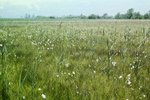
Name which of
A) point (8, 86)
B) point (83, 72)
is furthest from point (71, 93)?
point (83, 72)

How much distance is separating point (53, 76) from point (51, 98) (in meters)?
1.28

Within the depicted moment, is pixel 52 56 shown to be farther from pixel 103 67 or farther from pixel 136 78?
pixel 136 78

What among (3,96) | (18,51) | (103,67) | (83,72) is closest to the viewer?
(3,96)

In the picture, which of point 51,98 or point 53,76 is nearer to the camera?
point 51,98

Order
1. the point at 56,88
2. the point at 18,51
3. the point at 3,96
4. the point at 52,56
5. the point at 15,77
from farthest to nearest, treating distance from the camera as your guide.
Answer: the point at 18,51
the point at 52,56
the point at 15,77
the point at 56,88
the point at 3,96

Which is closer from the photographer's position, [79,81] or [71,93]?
[71,93]

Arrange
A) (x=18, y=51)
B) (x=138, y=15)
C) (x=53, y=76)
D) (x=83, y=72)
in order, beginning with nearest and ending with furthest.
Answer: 1. (x=53, y=76)
2. (x=83, y=72)
3. (x=18, y=51)
4. (x=138, y=15)

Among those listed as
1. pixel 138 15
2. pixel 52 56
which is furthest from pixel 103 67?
pixel 138 15

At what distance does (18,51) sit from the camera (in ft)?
29.7

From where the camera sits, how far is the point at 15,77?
532 centimetres

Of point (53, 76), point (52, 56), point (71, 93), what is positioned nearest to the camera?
point (71, 93)

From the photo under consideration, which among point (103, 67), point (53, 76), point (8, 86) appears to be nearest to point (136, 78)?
point (103, 67)

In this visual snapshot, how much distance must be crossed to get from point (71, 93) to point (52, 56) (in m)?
3.56

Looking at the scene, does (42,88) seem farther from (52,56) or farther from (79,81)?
(52,56)
